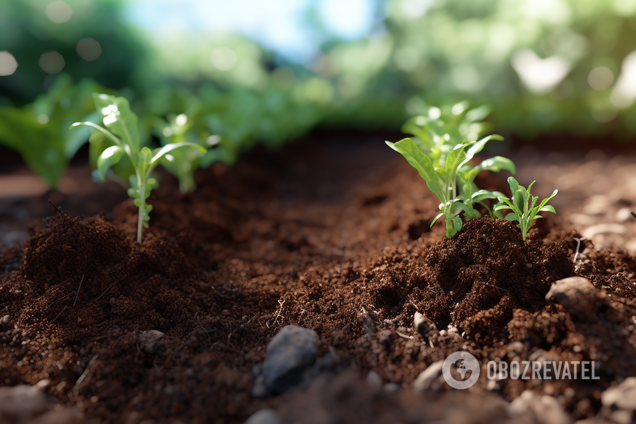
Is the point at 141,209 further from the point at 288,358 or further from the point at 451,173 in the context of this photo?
the point at 451,173

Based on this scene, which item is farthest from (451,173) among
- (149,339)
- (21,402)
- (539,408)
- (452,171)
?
(21,402)

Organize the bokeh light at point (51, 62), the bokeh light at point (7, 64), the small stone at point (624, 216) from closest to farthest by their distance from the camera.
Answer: the small stone at point (624, 216)
the bokeh light at point (7, 64)
the bokeh light at point (51, 62)

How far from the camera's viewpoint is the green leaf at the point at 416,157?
137cm

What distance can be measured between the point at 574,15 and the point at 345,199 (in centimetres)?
551

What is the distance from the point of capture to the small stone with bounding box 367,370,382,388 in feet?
3.29

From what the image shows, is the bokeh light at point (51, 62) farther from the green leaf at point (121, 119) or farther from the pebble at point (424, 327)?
the pebble at point (424, 327)

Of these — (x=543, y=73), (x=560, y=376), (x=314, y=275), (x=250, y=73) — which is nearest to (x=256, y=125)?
(x=314, y=275)

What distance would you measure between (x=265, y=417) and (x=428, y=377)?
458mm

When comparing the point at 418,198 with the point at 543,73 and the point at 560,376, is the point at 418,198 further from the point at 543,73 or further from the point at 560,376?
the point at 543,73

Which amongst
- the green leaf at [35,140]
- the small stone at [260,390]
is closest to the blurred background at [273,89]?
the green leaf at [35,140]

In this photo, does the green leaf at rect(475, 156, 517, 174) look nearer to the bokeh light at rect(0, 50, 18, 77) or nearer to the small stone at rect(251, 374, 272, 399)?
the small stone at rect(251, 374, 272, 399)

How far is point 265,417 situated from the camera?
0.87m

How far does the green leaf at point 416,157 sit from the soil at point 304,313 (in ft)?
0.81

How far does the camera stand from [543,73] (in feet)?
19.0
